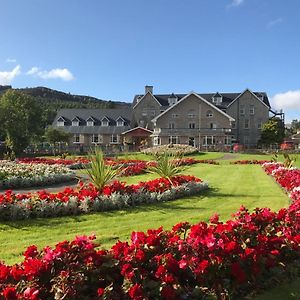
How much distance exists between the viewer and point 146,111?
7406 centimetres

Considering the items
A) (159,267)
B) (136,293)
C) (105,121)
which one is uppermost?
(105,121)

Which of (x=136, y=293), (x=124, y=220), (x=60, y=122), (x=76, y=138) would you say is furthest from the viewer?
(x=60, y=122)

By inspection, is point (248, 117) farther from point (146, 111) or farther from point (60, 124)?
point (60, 124)

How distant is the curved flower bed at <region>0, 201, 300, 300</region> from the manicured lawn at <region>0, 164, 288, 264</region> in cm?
243

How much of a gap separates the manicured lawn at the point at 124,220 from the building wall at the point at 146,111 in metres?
60.6

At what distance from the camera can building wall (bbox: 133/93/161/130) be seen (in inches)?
2913

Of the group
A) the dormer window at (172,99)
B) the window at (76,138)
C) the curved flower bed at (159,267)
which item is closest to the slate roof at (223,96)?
the dormer window at (172,99)

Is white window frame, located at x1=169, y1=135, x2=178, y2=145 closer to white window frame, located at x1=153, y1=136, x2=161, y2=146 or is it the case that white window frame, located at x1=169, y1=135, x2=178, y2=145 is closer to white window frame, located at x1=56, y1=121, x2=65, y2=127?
white window frame, located at x1=153, y1=136, x2=161, y2=146

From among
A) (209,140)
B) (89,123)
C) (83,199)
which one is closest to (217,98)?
(209,140)

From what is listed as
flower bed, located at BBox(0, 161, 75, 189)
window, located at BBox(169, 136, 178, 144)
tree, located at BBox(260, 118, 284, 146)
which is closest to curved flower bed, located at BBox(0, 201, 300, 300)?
flower bed, located at BBox(0, 161, 75, 189)

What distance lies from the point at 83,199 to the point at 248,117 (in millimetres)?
62385

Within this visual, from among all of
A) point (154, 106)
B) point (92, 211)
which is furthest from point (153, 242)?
point (154, 106)

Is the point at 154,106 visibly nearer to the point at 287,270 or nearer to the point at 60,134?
the point at 60,134

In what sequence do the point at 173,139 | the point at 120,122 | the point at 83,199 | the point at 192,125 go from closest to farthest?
the point at 83,199, the point at 173,139, the point at 192,125, the point at 120,122
